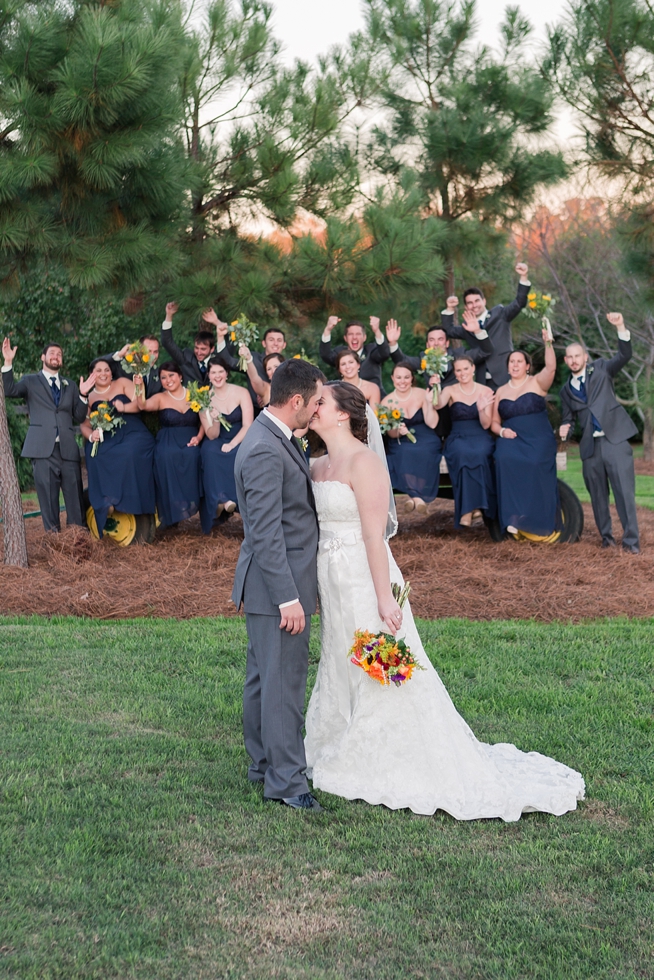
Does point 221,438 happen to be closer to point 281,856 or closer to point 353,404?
point 353,404

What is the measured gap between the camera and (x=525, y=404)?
902cm

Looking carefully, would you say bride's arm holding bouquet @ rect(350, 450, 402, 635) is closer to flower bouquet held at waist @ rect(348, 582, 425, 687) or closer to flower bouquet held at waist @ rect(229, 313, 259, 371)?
flower bouquet held at waist @ rect(348, 582, 425, 687)

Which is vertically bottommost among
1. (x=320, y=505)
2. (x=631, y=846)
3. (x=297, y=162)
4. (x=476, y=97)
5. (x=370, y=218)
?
(x=631, y=846)

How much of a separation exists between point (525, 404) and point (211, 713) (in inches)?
209

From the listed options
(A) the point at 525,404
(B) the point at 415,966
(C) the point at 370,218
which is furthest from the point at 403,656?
(C) the point at 370,218

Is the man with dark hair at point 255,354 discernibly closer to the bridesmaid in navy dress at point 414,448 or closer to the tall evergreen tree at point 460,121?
the bridesmaid in navy dress at point 414,448

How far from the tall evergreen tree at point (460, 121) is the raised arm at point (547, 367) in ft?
12.2

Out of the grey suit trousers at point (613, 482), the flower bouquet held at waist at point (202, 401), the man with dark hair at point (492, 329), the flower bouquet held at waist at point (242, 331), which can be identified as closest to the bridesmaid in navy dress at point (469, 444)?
the man with dark hair at point (492, 329)

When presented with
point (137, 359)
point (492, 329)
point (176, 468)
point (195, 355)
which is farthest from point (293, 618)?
point (492, 329)

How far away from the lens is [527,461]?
29.1ft

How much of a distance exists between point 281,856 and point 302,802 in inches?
16.4

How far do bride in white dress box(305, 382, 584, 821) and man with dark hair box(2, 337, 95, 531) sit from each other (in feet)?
19.2

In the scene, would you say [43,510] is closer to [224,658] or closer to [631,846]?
[224,658]

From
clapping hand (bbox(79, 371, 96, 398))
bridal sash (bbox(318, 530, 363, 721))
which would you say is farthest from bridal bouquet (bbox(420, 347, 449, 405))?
bridal sash (bbox(318, 530, 363, 721))
